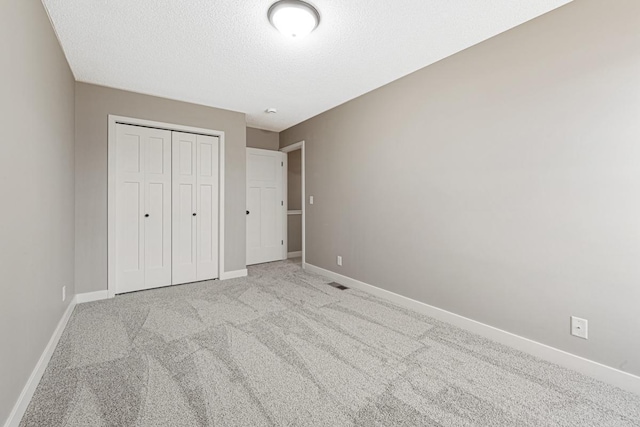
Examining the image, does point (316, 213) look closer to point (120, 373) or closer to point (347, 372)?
point (347, 372)

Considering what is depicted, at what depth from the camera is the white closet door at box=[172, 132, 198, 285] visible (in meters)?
3.66

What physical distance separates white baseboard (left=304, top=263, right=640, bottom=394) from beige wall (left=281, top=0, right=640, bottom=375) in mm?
45

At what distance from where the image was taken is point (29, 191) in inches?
65.0

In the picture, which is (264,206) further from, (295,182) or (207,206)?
(207,206)

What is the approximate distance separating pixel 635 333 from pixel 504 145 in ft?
4.70

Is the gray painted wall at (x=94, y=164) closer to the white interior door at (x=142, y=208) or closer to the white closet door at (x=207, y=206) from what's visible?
the white interior door at (x=142, y=208)

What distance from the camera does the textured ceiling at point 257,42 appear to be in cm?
192

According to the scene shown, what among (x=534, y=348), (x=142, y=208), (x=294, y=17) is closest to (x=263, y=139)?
(x=142, y=208)

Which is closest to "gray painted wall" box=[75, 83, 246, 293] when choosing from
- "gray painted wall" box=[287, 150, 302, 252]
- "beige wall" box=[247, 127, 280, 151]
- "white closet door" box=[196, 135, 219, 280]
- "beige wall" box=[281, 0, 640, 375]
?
"white closet door" box=[196, 135, 219, 280]

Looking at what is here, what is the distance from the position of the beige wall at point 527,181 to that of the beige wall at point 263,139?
242 centimetres

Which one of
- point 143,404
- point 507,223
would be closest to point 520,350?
point 507,223

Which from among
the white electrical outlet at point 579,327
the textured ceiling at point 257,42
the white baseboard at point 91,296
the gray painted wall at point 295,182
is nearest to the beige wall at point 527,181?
the white electrical outlet at point 579,327

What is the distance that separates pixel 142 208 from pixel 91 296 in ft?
3.66

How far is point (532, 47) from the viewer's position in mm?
2031
